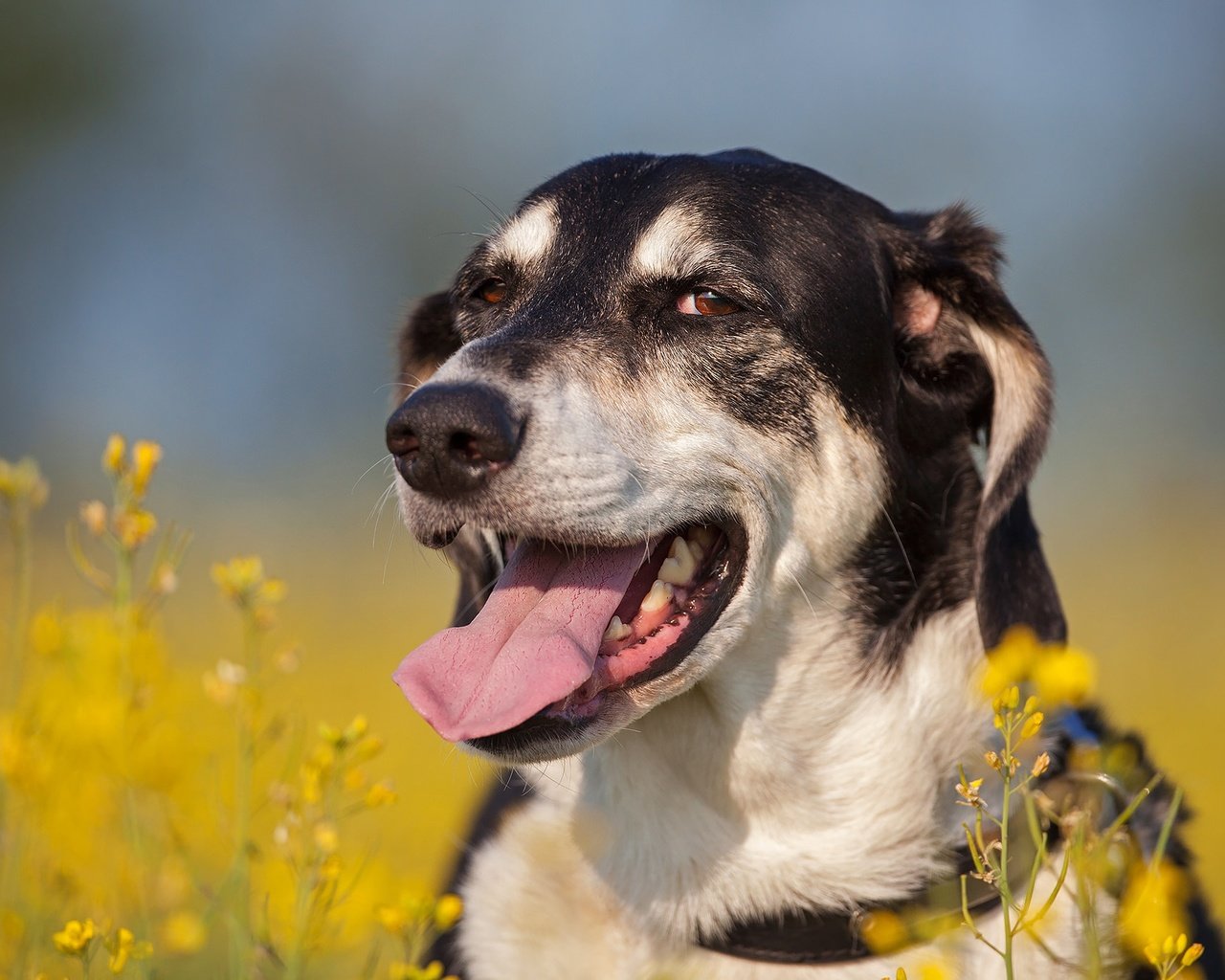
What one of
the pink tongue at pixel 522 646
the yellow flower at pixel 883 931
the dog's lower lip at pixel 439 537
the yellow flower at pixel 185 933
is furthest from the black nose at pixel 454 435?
the yellow flower at pixel 883 931

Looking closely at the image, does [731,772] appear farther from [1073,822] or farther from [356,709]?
[356,709]

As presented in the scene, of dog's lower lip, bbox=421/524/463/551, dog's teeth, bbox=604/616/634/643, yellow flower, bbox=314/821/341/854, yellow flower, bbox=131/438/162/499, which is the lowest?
yellow flower, bbox=314/821/341/854

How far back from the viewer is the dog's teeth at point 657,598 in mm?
2873

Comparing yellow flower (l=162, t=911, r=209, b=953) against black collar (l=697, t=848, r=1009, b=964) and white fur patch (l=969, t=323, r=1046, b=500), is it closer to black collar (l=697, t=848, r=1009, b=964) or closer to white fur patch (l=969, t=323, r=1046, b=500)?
black collar (l=697, t=848, r=1009, b=964)

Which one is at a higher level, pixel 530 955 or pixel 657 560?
pixel 657 560

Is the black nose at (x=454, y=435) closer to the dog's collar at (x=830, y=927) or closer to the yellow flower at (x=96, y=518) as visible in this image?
the yellow flower at (x=96, y=518)

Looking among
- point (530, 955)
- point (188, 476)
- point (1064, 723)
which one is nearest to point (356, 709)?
point (530, 955)

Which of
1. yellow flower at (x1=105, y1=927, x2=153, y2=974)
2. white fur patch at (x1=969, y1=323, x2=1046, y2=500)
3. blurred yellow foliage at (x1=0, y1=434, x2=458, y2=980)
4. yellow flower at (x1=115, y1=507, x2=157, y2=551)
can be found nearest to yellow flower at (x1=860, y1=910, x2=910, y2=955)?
blurred yellow foliage at (x1=0, y1=434, x2=458, y2=980)

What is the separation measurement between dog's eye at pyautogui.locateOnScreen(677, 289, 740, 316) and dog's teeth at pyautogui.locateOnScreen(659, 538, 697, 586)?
0.57 meters

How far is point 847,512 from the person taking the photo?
10.1 feet

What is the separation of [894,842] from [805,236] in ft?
4.67

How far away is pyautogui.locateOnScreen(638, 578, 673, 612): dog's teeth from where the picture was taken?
2873 mm

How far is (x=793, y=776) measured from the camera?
299 centimetres

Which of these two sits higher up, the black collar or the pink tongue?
the pink tongue
